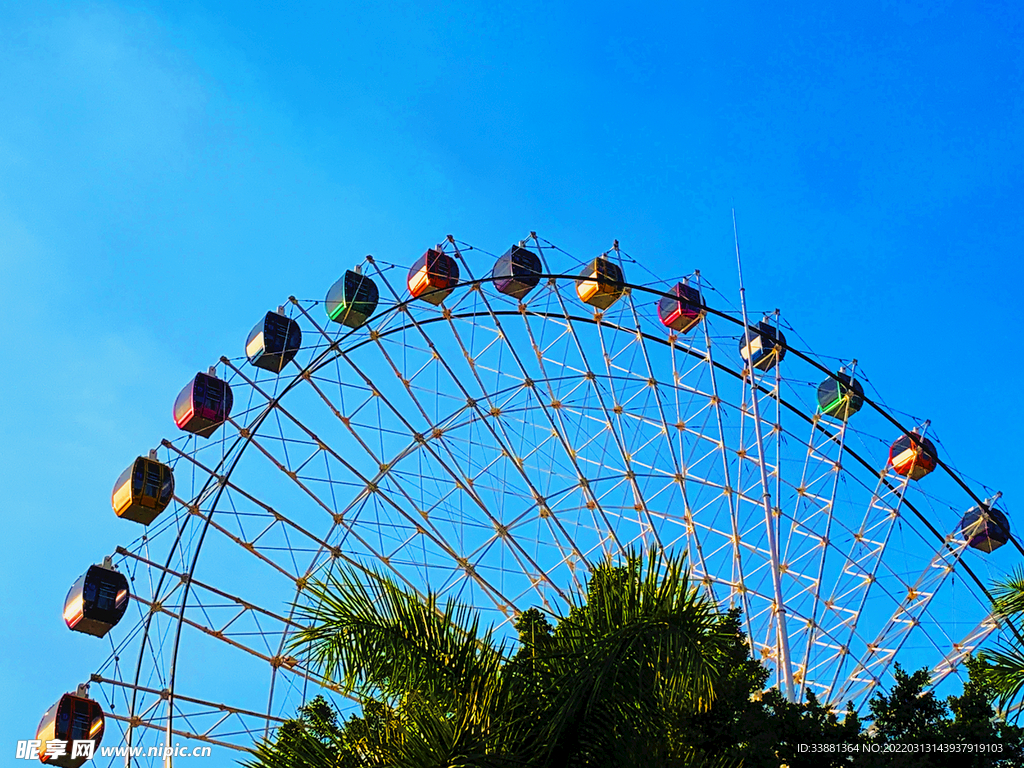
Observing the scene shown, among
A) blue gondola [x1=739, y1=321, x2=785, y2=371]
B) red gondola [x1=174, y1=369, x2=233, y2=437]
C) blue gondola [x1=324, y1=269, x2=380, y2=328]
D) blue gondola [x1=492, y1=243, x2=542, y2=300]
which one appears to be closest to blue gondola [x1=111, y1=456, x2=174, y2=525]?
red gondola [x1=174, y1=369, x2=233, y2=437]

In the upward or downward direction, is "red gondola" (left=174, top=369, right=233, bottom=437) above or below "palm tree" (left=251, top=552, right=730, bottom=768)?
above

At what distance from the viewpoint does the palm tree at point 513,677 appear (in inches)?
326

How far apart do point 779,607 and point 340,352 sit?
11452 mm

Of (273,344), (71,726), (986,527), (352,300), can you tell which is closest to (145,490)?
(273,344)

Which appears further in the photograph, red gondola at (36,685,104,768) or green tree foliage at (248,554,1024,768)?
red gondola at (36,685,104,768)

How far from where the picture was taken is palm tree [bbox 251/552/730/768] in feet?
27.2

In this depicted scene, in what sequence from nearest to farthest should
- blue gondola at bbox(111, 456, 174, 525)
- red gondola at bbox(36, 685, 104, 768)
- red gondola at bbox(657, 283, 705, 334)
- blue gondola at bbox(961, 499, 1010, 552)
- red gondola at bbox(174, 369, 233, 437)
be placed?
1. red gondola at bbox(36, 685, 104, 768)
2. blue gondola at bbox(111, 456, 174, 525)
3. red gondola at bbox(174, 369, 233, 437)
4. red gondola at bbox(657, 283, 705, 334)
5. blue gondola at bbox(961, 499, 1010, 552)

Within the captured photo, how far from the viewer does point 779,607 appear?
2019cm

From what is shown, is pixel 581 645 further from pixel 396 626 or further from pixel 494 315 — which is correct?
pixel 494 315

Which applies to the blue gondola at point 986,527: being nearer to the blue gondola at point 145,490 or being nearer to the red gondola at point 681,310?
the red gondola at point 681,310

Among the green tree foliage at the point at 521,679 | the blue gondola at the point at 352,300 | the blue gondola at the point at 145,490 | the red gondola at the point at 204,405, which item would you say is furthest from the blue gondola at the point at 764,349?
the green tree foliage at the point at 521,679

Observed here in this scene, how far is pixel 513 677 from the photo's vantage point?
9.02 metres

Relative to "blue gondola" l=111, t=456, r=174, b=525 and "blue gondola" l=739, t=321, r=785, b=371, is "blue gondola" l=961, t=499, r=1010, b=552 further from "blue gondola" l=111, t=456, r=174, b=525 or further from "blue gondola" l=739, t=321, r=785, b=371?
"blue gondola" l=111, t=456, r=174, b=525

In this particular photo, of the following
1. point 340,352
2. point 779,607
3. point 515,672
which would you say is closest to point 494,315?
point 340,352
